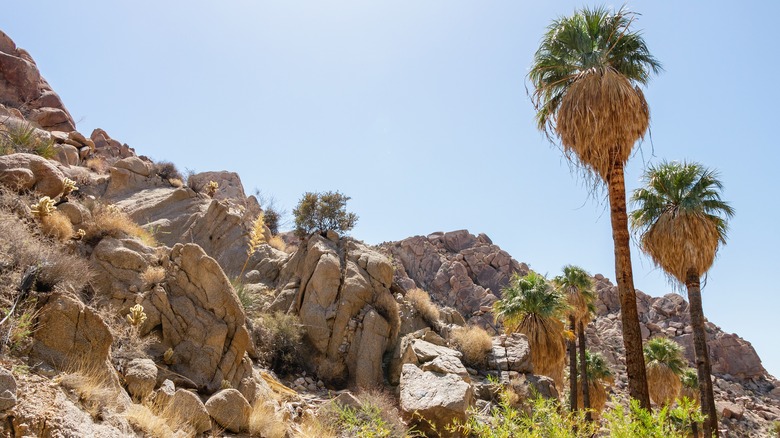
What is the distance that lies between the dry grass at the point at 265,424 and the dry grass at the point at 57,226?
5397mm

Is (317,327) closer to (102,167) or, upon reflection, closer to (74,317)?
(74,317)

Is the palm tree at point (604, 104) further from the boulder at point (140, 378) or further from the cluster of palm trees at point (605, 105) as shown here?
the boulder at point (140, 378)

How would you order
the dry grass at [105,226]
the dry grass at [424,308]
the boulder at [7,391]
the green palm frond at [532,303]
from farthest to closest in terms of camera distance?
1. the green palm frond at [532,303]
2. the dry grass at [424,308]
3. the dry grass at [105,226]
4. the boulder at [7,391]

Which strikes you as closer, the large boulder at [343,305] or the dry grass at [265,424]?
the dry grass at [265,424]

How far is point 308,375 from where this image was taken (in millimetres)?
15875

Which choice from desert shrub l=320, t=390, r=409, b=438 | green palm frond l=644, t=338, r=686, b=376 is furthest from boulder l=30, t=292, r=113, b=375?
green palm frond l=644, t=338, r=686, b=376

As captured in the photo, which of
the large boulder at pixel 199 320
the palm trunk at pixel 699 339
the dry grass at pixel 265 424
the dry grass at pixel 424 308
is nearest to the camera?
the dry grass at pixel 265 424

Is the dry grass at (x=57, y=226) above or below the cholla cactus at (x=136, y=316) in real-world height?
above

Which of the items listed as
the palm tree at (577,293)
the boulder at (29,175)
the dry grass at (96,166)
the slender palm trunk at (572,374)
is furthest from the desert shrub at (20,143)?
the palm tree at (577,293)

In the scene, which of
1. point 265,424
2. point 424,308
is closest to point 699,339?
point 424,308

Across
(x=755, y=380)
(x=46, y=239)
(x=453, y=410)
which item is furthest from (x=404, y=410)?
(x=755, y=380)

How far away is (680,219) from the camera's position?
1523cm

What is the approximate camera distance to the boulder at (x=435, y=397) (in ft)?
39.7

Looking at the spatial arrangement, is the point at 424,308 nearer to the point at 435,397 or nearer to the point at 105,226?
the point at 435,397
